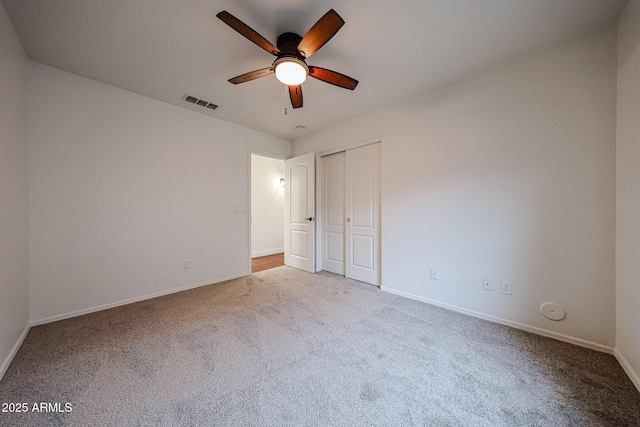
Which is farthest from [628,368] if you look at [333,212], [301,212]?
[301,212]

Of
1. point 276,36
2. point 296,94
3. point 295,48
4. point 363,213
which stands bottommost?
point 363,213

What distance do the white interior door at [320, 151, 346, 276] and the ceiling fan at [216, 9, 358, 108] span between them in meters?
1.61

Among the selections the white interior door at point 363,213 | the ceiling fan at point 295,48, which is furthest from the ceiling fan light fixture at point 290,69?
the white interior door at point 363,213

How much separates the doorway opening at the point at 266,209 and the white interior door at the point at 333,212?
1.66 meters

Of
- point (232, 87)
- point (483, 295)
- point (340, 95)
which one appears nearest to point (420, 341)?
point (483, 295)

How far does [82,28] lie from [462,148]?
135 inches

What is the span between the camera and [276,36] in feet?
5.76

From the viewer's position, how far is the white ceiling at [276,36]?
1.49 m

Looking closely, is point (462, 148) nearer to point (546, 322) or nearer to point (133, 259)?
point (546, 322)

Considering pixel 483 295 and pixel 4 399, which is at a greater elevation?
pixel 483 295

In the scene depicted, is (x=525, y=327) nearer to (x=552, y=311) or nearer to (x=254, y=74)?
(x=552, y=311)

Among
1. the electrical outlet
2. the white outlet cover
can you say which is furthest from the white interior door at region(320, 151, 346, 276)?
the white outlet cover

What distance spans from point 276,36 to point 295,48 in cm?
22

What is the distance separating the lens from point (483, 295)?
7.06 ft
